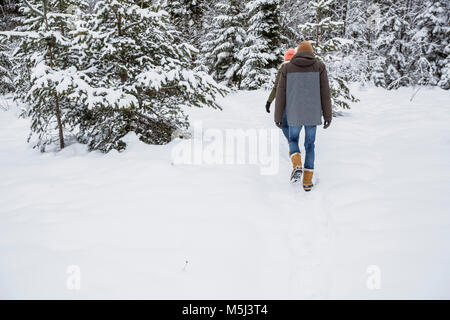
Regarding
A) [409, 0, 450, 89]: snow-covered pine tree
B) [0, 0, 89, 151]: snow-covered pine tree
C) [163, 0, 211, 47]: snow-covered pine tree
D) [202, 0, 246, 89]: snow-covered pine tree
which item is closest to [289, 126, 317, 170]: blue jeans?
[0, 0, 89, 151]: snow-covered pine tree

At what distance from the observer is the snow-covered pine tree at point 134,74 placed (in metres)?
4.98

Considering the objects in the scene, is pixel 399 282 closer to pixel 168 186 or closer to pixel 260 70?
pixel 168 186

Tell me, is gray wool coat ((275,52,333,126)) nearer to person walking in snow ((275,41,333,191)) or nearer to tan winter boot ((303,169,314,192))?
person walking in snow ((275,41,333,191))

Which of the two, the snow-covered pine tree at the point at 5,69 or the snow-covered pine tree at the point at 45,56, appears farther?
the snow-covered pine tree at the point at 5,69

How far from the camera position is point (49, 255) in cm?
264

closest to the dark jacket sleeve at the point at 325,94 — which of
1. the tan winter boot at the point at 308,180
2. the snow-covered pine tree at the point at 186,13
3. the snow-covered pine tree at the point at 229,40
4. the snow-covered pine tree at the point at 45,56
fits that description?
the tan winter boot at the point at 308,180

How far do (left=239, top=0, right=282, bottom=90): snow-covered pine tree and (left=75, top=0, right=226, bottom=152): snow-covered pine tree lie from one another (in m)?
11.3

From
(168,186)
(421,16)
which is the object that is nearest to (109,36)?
(168,186)

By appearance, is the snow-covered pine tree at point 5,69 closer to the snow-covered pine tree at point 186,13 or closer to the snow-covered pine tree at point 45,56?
the snow-covered pine tree at point 45,56

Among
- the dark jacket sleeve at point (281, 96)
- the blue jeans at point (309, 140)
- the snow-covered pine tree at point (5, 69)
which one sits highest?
the snow-covered pine tree at point (5, 69)

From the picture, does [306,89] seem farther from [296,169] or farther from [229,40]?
[229,40]

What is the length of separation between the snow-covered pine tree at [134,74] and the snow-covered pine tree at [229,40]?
1291cm

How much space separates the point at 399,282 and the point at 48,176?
16.7 feet

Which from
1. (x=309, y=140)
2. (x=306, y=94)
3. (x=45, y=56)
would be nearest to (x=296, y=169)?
(x=309, y=140)
